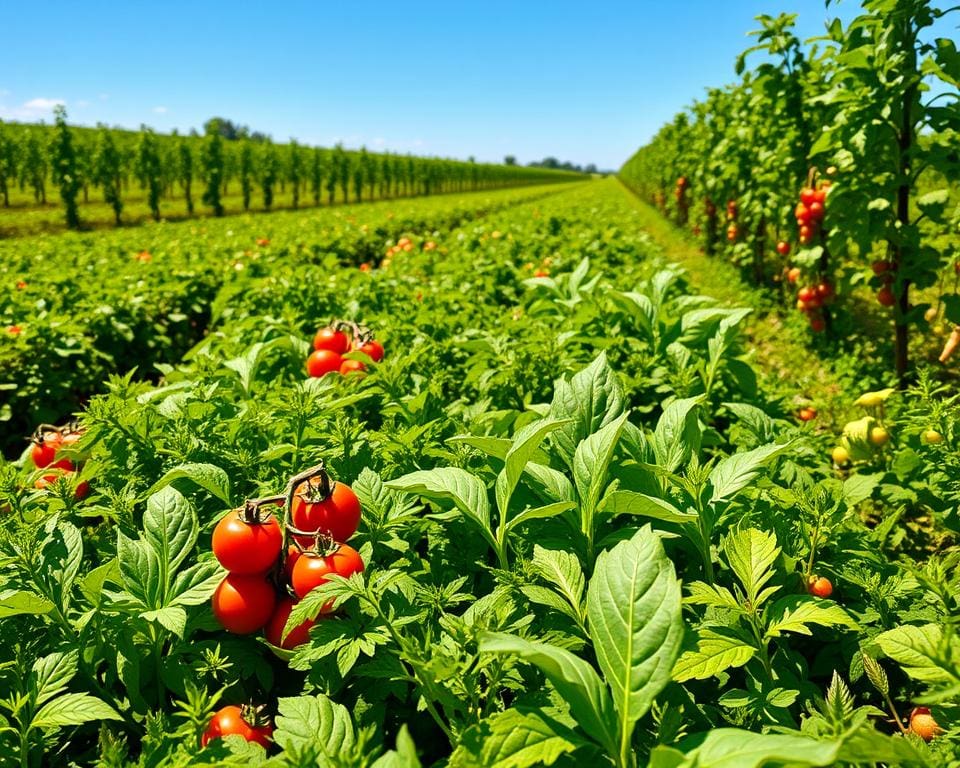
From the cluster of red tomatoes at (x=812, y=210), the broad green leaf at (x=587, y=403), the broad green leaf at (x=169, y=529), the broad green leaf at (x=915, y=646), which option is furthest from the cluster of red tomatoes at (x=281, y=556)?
the cluster of red tomatoes at (x=812, y=210)

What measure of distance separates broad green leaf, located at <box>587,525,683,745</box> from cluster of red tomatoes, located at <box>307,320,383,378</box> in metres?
1.80

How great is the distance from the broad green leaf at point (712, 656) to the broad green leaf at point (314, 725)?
65 cm

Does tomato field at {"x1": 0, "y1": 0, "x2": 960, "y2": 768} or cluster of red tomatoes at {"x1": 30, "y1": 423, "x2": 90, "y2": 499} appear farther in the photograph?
cluster of red tomatoes at {"x1": 30, "y1": 423, "x2": 90, "y2": 499}

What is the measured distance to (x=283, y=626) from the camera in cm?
135

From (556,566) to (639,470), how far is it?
1.42 feet

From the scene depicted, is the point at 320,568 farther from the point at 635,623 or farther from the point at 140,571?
the point at 635,623

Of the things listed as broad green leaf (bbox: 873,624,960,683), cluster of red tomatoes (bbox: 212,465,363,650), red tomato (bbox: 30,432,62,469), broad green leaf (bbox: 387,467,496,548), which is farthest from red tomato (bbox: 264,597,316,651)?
red tomato (bbox: 30,432,62,469)

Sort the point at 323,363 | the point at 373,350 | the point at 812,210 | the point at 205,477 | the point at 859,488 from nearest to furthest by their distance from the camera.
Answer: the point at 205,477 < the point at 859,488 < the point at 323,363 < the point at 373,350 < the point at 812,210

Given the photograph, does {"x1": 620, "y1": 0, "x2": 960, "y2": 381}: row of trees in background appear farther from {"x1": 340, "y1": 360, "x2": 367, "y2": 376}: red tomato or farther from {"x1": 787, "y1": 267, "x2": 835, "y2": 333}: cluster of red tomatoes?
{"x1": 340, "y1": 360, "x2": 367, "y2": 376}: red tomato

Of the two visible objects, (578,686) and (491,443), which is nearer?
(578,686)

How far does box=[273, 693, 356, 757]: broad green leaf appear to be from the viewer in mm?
1055

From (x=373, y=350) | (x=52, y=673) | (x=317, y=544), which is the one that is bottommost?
(x=52, y=673)

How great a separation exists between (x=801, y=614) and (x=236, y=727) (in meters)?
1.22

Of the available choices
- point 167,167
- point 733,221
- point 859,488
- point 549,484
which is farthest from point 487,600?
point 167,167
